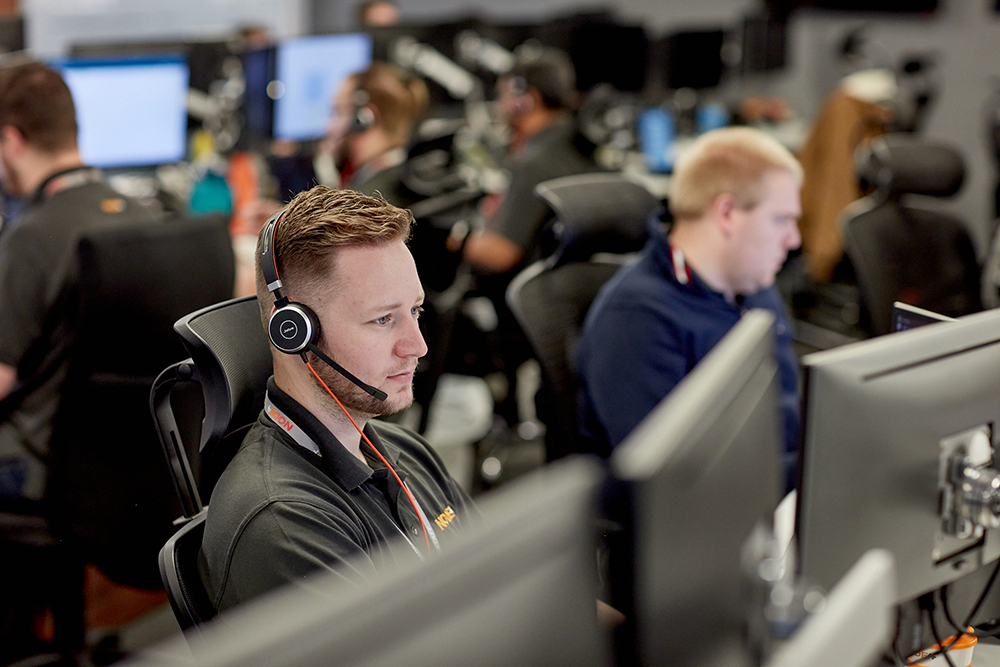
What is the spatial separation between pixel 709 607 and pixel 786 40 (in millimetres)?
5912

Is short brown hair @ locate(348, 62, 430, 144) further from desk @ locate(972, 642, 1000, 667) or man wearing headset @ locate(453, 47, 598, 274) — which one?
desk @ locate(972, 642, 1000, 667)

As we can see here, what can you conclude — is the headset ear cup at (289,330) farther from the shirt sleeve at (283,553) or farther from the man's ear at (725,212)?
the man's ear at (725,212)

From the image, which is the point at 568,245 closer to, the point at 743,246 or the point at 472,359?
the point at 743,246

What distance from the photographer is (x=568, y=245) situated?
2084 millimetres

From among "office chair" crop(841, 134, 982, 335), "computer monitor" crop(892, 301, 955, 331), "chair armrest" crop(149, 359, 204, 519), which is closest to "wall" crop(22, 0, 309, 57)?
"office chair" crop(841, 134, 982, 335)

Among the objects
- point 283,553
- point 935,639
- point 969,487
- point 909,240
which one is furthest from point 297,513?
point 909,240

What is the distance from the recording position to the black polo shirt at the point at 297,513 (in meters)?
1.00

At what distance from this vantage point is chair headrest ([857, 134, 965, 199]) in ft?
8.91

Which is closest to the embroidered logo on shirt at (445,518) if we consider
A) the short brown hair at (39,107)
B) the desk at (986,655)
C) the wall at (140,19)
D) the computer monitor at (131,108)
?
the desk at (986,655)

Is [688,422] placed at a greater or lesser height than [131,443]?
greater

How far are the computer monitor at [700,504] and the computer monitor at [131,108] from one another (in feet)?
9.16

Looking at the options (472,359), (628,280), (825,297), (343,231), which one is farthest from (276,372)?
(825,297)

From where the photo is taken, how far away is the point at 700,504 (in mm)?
702

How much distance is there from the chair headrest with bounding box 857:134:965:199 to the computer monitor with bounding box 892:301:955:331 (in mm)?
1450
